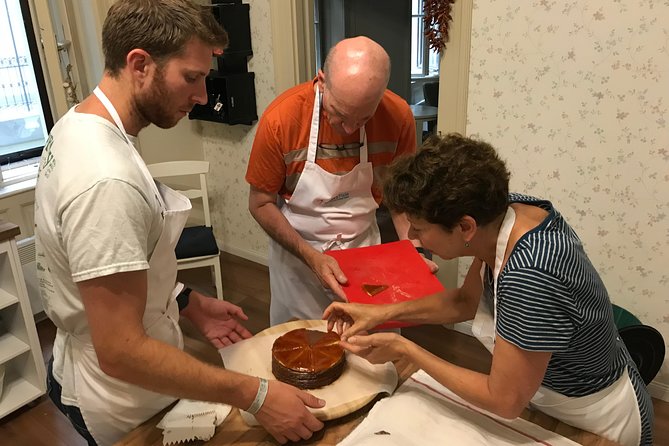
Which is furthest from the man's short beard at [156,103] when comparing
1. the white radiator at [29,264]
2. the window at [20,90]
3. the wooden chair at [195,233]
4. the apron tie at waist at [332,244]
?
the window at [20,90]

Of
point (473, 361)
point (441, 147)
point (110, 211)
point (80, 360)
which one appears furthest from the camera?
point (473, 361)

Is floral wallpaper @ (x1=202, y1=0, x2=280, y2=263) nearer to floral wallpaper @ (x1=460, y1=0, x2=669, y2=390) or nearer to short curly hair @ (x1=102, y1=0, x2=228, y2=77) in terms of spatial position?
floral wallpaper @ (x1=460, y1=0, x2=669, y2=390)

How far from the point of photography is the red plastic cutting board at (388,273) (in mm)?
1624

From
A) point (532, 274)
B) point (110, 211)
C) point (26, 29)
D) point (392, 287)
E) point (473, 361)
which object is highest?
point (26, 29)

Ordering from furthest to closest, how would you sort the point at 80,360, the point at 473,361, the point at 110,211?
the point at 473,361 → the point at 80,360 → the point at 110,211

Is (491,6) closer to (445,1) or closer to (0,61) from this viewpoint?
(445,1)

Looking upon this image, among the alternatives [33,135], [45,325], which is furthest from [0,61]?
[45,325]

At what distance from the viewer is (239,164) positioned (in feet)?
12.8

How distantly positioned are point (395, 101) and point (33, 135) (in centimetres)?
277

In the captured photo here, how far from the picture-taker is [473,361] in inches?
114

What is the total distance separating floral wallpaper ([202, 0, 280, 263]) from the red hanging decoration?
1154 millimetres

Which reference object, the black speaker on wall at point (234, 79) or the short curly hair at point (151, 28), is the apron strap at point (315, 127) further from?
the black speaker on wall at point (234, 79)

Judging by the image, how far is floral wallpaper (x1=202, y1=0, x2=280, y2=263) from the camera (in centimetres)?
347

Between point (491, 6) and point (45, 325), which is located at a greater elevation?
point (491, 6)
